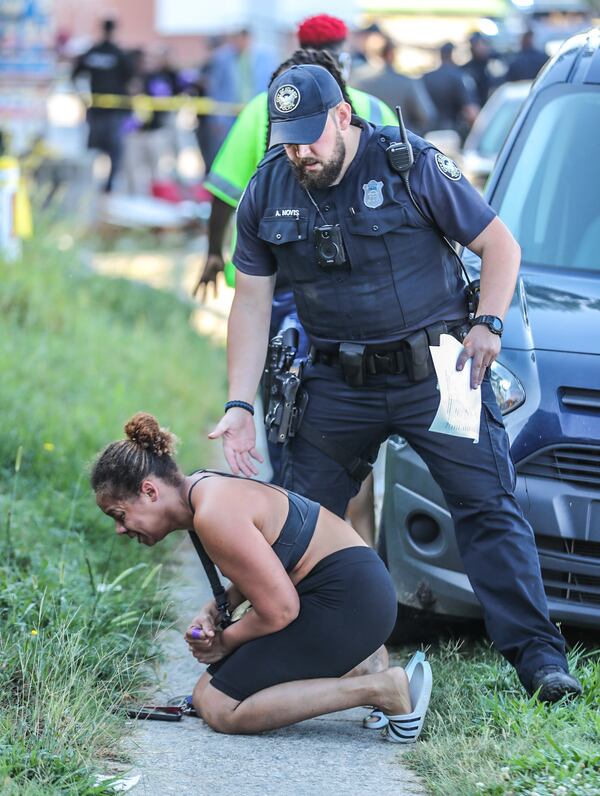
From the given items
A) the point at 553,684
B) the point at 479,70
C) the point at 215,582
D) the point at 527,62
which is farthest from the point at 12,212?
the point at 479,70

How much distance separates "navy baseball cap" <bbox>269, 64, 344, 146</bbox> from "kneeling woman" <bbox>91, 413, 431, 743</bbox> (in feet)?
3.04

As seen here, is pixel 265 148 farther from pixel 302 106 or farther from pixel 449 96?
pixel 449 96

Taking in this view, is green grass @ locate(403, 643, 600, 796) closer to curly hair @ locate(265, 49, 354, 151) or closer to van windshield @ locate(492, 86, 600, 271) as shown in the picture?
van windshield @ locate(492, 86, 600, 271)

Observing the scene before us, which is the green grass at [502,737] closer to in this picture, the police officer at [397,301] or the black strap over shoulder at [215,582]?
the police officer at [397,301]

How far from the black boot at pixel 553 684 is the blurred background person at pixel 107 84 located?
43.7ft

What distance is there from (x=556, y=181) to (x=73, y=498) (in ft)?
7.75

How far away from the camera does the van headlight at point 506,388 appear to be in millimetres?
4172

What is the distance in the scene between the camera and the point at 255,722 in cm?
393

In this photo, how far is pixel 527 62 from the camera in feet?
50.1

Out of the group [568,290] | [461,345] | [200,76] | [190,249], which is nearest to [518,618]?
[461,345]

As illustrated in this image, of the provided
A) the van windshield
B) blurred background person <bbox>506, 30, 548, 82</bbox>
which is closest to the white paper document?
the van windshield

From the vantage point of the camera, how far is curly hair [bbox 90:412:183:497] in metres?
3.83

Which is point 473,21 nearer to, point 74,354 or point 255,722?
point 74,354

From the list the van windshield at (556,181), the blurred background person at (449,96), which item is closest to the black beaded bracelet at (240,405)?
the van windshield at (556,181)
